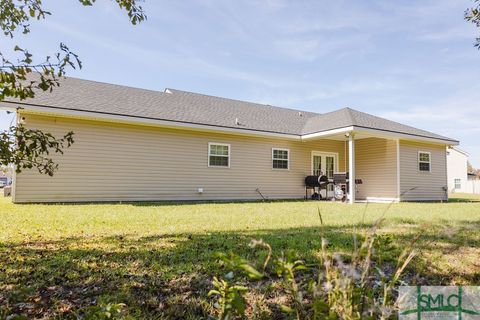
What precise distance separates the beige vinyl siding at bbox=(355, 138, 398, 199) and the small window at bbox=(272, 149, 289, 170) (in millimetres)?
4188

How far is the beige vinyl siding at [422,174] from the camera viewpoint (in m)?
13.5

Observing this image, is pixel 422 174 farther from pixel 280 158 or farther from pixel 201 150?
pixel 201 150

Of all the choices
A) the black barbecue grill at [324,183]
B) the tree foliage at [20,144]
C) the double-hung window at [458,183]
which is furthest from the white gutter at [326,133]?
the double-hung window at [458,183]

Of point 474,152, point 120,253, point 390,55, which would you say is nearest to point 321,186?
point 390,55

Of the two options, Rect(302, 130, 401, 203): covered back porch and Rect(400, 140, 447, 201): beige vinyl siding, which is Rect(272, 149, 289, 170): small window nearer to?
Rect(302, 130, 401, 203): covered back porch

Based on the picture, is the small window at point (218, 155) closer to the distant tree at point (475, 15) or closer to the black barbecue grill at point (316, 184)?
the black barbecue grill at point (316, 184)

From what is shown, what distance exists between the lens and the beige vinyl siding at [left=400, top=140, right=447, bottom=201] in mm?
13539

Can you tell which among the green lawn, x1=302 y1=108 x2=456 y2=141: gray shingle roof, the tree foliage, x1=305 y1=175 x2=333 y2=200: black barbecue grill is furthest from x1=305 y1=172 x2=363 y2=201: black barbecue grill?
the tree foliage

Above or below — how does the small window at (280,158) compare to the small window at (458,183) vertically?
above

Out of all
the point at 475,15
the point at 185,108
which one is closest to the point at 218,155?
the point at 185,108

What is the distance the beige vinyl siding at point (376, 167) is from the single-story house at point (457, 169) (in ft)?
81.2

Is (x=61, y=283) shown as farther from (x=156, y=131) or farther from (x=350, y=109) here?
(x=350, y=109)

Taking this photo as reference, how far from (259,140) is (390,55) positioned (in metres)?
6.41

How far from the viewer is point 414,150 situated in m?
14.1
